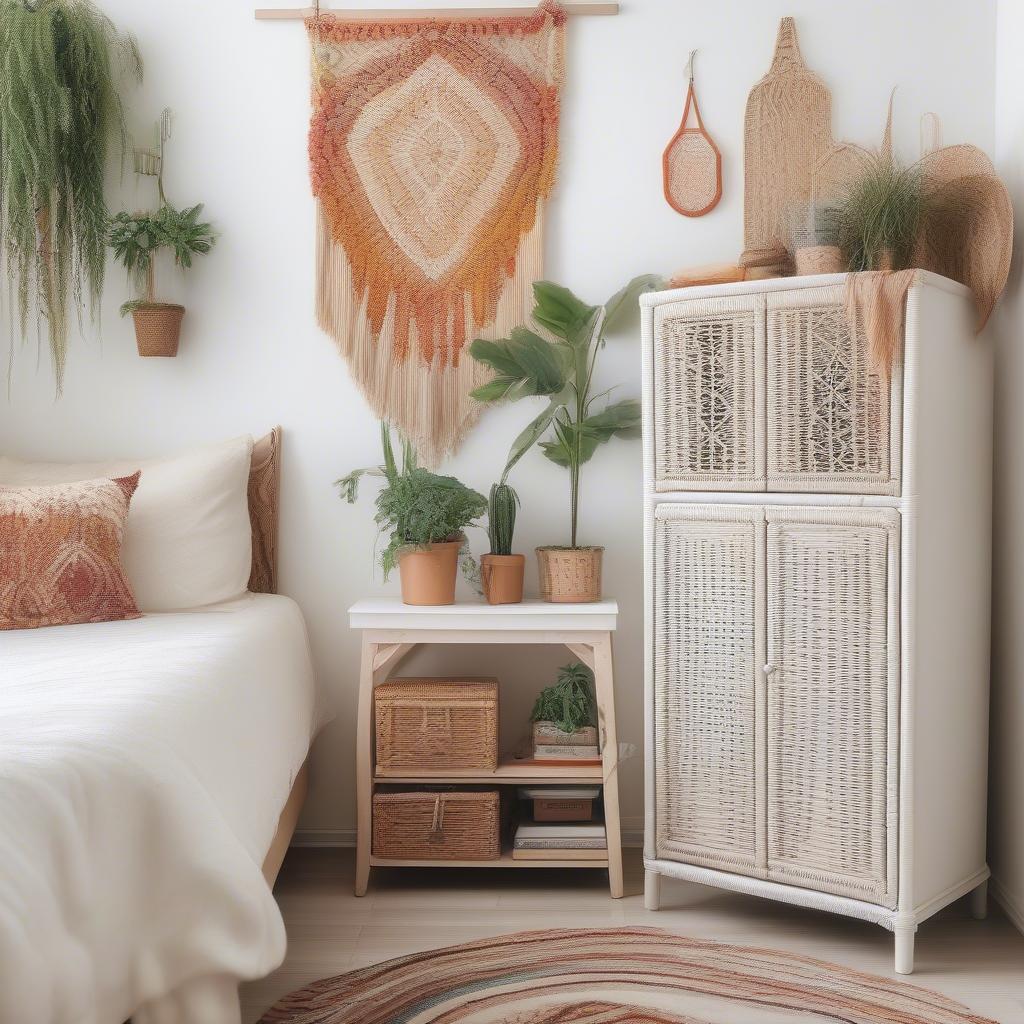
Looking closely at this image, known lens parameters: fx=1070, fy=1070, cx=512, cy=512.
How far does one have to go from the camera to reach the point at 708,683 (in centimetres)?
248

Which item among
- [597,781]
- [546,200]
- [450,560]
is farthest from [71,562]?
[546,200]

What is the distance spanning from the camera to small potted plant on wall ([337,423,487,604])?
2.71 metres

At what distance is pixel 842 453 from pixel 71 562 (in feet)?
5.77

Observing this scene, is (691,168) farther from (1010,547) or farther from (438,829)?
(438,829)

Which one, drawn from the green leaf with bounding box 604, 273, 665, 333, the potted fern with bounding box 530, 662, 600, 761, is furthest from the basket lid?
the green leaf with bounding box 604, 273, 665, 333

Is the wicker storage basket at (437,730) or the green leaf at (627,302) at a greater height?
the green leaf at (627,302)

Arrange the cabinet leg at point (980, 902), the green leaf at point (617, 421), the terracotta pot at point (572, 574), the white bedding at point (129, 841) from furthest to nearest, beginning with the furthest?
the green leaf at point (617, 421)
the terracotta pot at point (572, 574)
the cabinet leg at point (980, 902)
the white bedding at point (129, 841)

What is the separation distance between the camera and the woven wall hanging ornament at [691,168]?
→ 9.61 ft

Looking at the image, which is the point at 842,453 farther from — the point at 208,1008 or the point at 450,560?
the point at 208,1008

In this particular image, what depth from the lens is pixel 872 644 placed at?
2.28 m

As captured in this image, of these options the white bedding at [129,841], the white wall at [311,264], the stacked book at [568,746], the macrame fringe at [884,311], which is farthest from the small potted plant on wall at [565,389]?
the white bedding at [129,841]

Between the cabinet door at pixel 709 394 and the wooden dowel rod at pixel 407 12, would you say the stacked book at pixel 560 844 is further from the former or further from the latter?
the wooden dowel rod at pixel 407 12

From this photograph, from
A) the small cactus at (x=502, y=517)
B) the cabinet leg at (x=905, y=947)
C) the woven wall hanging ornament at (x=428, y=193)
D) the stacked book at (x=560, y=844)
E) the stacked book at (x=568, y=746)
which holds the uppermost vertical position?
the woven wall hanging ornament at (x=428, y=193)

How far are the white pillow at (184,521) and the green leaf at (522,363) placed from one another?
0.70m
